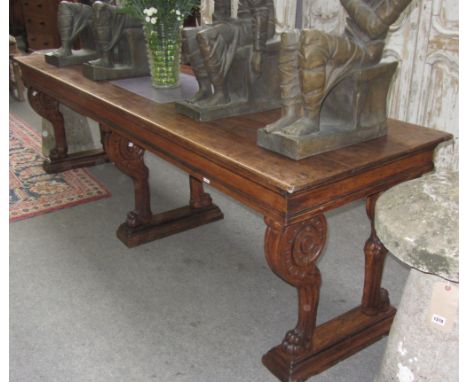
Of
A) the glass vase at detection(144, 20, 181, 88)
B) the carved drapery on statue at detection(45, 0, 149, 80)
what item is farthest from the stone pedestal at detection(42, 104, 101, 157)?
the glass vase at detection(144, 20, 181, 88)

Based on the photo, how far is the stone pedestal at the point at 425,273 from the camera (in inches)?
47.3

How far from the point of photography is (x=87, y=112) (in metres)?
2.21

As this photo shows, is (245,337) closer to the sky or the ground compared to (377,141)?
closer to the ground

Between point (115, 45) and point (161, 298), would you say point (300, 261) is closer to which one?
point (161, 298)

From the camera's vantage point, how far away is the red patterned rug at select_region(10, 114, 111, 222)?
282cm

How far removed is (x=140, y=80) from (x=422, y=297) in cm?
156

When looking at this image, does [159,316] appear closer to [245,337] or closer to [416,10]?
[245,337]

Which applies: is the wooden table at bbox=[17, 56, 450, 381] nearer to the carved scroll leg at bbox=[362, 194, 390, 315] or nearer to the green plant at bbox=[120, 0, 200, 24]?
the carved scroll leg at bbox=[362, 194, 390, 315]

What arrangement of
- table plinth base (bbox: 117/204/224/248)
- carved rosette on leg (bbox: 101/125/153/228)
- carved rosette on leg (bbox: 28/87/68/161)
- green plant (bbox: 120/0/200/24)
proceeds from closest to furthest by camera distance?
green plant (bbox: 120/0/200/24) < carved rosette on leg (bbox: 101/125/153/228) < table plinth base (bbox: 117/204/224/248) < carved rosette on leg (bbox: 28/87/68/161)

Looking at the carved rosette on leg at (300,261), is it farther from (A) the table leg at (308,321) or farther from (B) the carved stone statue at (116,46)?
(B) the carved stone statue at (116,46)

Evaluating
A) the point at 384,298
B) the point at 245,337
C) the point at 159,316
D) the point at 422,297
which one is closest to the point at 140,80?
the point at 159,316

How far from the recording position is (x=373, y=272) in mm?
1782

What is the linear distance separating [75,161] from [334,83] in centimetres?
227

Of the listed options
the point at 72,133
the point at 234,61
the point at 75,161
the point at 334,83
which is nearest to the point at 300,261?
the point at 334,83
